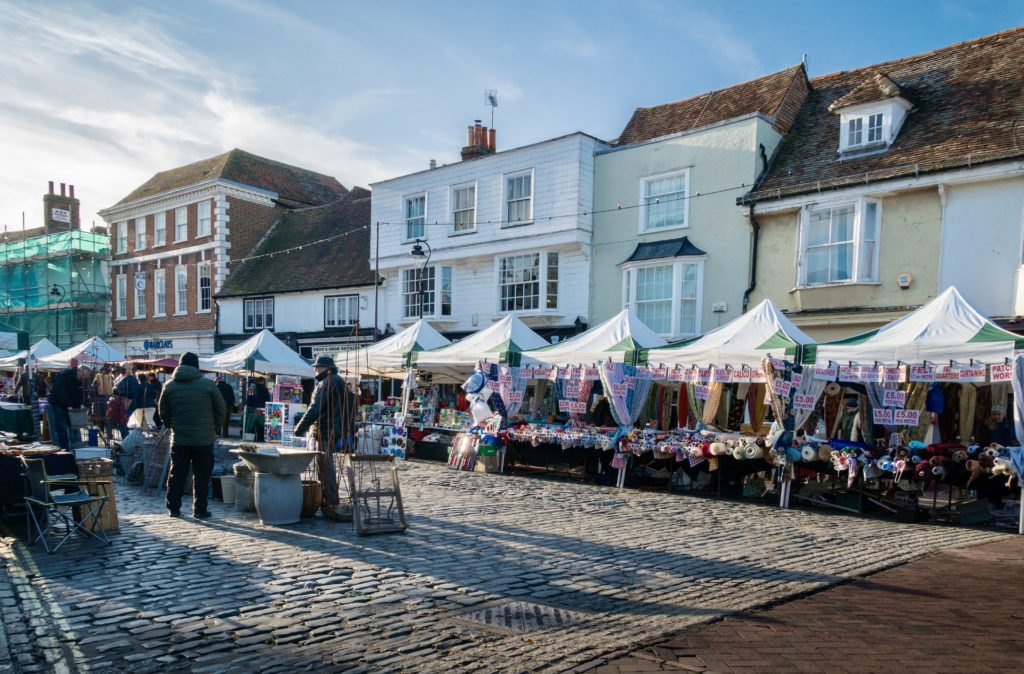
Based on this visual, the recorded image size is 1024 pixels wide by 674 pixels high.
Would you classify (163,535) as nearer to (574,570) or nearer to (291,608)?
(291,608)

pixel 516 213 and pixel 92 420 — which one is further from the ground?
pixel 516 213

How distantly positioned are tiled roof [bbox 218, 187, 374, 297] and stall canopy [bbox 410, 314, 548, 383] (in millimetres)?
9210

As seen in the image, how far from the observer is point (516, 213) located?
20.4 m

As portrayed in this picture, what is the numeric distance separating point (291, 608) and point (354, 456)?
255 cm

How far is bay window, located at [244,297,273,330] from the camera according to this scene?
2745 cm

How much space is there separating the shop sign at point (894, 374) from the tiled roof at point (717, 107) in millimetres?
9385

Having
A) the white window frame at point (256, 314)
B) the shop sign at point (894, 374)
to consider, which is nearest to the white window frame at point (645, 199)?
the shop sign at point (894, 374)

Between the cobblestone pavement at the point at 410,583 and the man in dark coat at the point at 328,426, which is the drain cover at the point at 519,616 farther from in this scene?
the man in dark coat at the point at 328,426

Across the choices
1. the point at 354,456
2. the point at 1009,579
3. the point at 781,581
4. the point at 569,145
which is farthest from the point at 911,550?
the point at 569,145

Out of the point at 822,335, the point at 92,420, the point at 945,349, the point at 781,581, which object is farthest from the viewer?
the point at 92,420

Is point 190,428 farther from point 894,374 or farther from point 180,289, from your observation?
point 180,289

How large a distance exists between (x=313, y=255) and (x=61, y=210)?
19163 mm

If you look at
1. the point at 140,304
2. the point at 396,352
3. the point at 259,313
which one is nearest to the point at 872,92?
the point at 396,352

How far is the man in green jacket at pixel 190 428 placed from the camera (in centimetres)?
806
